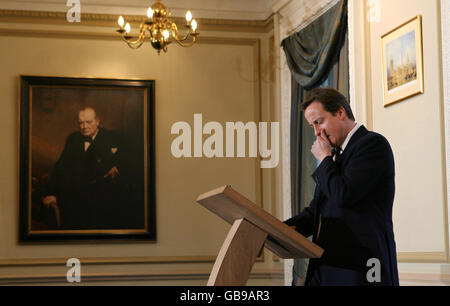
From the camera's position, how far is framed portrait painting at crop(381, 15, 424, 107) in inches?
172

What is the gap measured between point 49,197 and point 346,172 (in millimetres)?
4545

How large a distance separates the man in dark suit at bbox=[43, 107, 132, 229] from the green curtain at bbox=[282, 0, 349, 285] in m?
1.71

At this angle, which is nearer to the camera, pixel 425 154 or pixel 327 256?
pixel 327 256

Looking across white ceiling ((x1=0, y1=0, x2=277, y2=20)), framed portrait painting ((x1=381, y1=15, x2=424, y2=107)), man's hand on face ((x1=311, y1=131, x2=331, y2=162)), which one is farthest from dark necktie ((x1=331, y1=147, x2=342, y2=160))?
white ceiling ((x1=0, y1=0, x2=277, y2=20))

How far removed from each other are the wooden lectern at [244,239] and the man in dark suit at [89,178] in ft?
14.5

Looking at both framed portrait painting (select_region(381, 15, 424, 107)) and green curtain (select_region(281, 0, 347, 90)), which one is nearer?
framed portrait painting (select_region(381, 15, 424, 107))

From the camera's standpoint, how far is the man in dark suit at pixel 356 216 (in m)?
2.51

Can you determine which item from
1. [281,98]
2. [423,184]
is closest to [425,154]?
[423,184]

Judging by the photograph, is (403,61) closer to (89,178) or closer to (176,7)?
(176,7)

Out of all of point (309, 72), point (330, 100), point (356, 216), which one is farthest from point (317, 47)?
point (356, 216)

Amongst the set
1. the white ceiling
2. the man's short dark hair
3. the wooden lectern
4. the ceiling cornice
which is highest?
the white ceiling

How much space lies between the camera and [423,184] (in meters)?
4.34

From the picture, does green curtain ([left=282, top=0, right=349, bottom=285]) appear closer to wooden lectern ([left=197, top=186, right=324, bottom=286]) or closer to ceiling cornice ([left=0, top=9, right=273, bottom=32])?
ceiling cornice ([left=0, top=9, right=273, bottom=32])

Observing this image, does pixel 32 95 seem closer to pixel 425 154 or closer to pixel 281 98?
pixel 281 98
